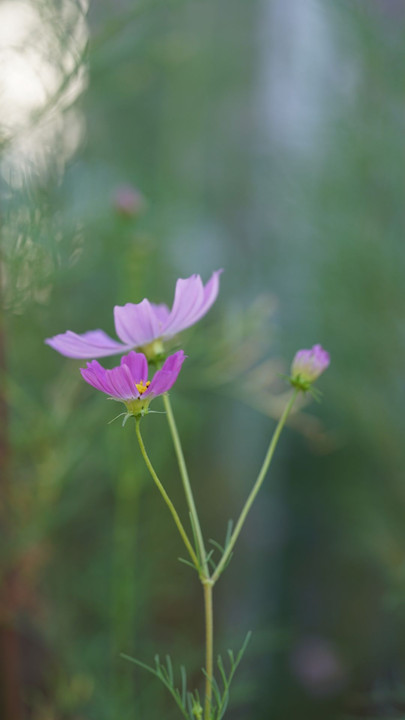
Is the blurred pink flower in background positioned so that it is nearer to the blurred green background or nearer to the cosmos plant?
the blurred green background

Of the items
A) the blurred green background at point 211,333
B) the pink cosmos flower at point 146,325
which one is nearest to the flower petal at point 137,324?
the pink cosmos flower at point 146,325

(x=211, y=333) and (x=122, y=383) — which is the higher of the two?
(x=211, y=333)

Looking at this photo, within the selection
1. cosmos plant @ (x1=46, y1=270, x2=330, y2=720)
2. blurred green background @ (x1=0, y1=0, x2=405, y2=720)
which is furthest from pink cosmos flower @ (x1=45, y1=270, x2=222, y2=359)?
blurred green background @ (x1=0, y1=0, x2=405, y2=720)

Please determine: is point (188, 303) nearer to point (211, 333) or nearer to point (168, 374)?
Answer: point (168, 374)

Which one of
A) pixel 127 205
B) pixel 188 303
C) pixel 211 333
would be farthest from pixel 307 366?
pixel 211 333

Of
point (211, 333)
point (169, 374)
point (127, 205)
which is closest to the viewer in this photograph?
point (169, 374)

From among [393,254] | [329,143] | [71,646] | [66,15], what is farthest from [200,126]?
[71,646]

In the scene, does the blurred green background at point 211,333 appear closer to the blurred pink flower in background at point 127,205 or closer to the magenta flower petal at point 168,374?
the blurred pink flower in background at point 127,205
